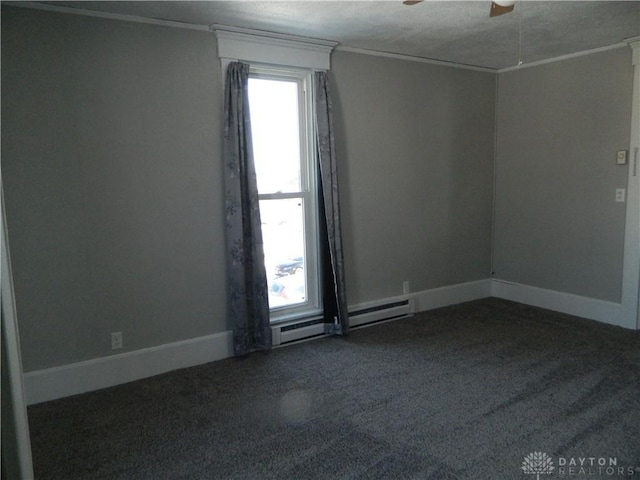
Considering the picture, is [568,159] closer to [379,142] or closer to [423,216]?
[423,216]

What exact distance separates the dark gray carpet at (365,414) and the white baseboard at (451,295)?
0.76 metres

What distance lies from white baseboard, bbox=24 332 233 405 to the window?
1.94 ft

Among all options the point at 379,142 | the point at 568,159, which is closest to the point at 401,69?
the point at 379,142

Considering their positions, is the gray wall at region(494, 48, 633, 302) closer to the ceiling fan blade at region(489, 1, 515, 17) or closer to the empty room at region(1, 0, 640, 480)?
the empty room at region(1, 0, 640, 480)

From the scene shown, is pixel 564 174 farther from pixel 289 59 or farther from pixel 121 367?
pixel 121 367

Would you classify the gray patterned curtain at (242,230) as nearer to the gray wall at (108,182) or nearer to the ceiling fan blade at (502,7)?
the gray wall at (108,182)

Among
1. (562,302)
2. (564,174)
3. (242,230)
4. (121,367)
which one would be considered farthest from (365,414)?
(564,174)

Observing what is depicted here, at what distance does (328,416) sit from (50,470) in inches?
54.7

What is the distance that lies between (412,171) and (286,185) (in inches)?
51.7

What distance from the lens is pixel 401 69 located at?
13.4 feet

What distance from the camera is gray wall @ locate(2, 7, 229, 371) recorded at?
105 inches

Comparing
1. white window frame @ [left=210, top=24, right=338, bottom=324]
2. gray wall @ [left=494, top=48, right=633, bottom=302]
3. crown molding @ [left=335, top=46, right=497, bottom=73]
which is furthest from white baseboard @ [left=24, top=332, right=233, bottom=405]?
gray wall @ [left=494, top=48, right=633, bottom=302]

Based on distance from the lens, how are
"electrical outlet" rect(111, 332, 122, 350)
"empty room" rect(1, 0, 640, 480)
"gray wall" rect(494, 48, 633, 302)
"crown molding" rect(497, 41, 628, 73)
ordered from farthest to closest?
"gray wall" rect(494, 48, 633, 302) < "crown molding" rect(497, 41, 628, 73) < "electrical outlet" rect(111, 332, 122, 350) < "empty room" rect(1, 0, 640, 480)

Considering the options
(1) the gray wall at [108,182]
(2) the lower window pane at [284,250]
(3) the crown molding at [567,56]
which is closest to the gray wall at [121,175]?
(1) the gray wall at [108,182]
